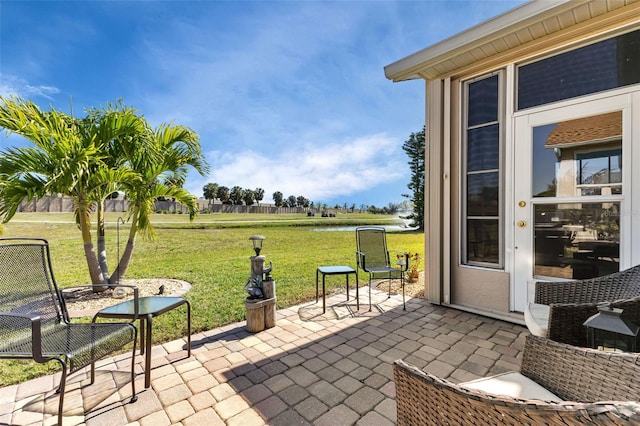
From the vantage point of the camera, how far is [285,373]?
2.29 meters

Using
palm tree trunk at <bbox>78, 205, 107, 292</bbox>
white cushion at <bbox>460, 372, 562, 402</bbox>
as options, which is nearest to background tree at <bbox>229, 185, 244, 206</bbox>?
palm tree trunk at <bbox>78, 205, 107, 292</bbox>

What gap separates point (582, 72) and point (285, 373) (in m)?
4.21

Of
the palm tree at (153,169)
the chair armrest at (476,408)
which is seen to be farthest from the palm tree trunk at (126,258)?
the chair armrest at (476,408)

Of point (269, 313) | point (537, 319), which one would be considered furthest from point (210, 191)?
point (537, 319)

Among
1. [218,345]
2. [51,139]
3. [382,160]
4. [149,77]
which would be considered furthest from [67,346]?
[382,160]

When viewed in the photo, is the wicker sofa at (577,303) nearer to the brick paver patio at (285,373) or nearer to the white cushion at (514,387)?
the white cushion at (514,387)

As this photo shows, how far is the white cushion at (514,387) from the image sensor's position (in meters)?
1.27

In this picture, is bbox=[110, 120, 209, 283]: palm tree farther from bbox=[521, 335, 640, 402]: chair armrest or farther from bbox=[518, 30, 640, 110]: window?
bbox=[518, 30, 640, 110]: window

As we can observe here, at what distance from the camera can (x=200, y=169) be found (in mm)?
5379

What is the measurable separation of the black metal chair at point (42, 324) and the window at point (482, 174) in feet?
12.6

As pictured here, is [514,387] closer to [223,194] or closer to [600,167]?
[600,167]

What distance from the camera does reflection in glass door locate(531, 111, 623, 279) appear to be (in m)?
2.83

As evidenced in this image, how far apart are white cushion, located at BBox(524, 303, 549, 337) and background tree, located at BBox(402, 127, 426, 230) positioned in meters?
20.0

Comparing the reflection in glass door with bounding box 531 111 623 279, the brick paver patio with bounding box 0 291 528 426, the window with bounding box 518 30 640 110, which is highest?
the window with bounding box 518 30 640 110
